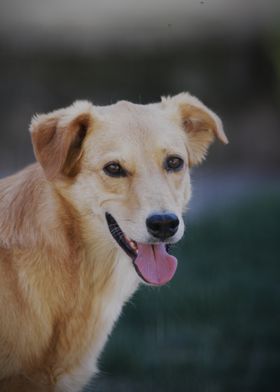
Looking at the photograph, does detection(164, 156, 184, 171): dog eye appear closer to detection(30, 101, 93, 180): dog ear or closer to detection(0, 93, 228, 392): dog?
detection(0, 93, 228, 392): dog

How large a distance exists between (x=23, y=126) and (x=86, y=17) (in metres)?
1.29

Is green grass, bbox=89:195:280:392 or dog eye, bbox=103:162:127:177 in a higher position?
dog eye, bbox=103:162:127:177

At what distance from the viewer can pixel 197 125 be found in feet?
13.0

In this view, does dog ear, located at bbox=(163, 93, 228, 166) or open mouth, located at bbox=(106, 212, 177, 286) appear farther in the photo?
dog ear, located at bbox=(163, 93, 228, 166)

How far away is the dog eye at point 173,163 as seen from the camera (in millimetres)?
3557

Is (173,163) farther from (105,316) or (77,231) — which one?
(105,316)

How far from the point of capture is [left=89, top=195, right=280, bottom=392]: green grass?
452 cm

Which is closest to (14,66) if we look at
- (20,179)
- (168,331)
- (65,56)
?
(65,56)

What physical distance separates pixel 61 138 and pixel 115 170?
271mm

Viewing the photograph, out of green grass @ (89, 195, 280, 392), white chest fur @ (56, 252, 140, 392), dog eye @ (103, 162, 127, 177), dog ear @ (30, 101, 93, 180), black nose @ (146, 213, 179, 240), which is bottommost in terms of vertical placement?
green grass @ (89, 195, 280, 392)

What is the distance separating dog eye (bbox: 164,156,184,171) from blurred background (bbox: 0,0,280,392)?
886 millimetres

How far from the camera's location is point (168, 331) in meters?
5.01

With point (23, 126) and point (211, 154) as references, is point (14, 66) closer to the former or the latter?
point (23, 126)

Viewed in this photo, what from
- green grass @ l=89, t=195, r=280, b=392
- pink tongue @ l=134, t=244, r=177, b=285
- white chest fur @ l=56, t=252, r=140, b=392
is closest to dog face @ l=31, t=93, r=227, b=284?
pink tongue @ l=134, t=244, r=177, b=285
